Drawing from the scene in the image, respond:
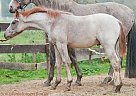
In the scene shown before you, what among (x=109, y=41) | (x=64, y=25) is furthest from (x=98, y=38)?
(x=64, y=25)

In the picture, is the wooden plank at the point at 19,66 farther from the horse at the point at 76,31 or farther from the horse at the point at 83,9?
the horse at the point at 76,31

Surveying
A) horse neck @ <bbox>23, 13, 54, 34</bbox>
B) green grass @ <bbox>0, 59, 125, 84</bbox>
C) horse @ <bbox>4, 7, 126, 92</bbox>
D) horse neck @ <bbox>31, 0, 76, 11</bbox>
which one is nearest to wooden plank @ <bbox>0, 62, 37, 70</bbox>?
green grass @ <bbox>0, 59, 125, 84</bbox>

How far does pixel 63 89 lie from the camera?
24.3 ft

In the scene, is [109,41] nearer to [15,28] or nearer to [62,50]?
[62,50]

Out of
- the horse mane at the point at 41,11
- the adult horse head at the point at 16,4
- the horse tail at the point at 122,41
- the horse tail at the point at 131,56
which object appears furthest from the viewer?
the horse tail at the point at 131,56

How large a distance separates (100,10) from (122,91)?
2057mm

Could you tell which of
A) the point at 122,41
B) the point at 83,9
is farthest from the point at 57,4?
the point at 122,41

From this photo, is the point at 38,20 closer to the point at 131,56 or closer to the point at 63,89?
the point at 63,89

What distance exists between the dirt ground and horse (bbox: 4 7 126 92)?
0.75 ft

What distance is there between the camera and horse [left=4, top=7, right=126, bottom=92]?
683cm

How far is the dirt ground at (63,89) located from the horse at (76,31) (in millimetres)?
228

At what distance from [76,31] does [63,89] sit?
121 cm

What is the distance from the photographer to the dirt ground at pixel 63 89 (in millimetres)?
6805

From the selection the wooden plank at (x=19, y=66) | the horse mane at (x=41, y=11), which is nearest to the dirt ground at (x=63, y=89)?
the wooden plank at (x=19, y=66)
